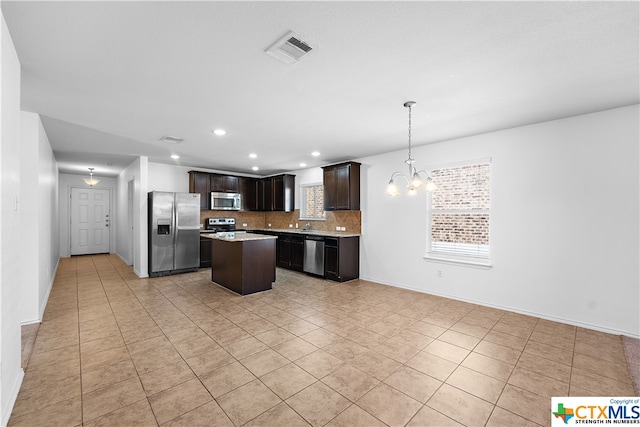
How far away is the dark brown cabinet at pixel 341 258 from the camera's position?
5594mm

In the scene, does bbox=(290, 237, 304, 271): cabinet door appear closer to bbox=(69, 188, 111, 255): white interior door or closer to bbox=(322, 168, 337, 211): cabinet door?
bbox=(322, 168, 337, 211): cabinet door

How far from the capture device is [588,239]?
133 inches

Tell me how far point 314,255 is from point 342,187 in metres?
1.57

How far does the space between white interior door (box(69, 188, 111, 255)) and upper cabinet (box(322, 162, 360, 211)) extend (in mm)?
7943

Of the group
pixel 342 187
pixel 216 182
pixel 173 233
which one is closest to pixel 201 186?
pixel 216 182

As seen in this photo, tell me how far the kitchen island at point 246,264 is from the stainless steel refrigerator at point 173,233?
1.46m

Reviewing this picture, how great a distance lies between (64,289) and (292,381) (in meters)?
5.07


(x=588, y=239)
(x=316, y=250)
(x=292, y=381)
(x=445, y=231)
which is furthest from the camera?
Result: (x=316, y=250)

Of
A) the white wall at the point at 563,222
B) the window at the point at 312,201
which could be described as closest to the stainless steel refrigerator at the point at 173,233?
the window at the point at 312,201

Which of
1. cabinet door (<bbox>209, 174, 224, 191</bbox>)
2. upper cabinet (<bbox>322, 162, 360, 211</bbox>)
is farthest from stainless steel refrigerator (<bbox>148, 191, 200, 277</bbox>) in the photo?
upper cabinet (<bbox>322, 162, 360, 211</bbox>)

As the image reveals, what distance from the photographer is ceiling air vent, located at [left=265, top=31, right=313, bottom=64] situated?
197cm

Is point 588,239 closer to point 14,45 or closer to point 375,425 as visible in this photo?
point 375,425

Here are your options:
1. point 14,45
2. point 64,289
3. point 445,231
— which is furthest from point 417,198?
point 64,289

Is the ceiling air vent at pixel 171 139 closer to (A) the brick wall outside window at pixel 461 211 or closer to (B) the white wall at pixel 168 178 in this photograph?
(B) the white wall at pixel 168 178
